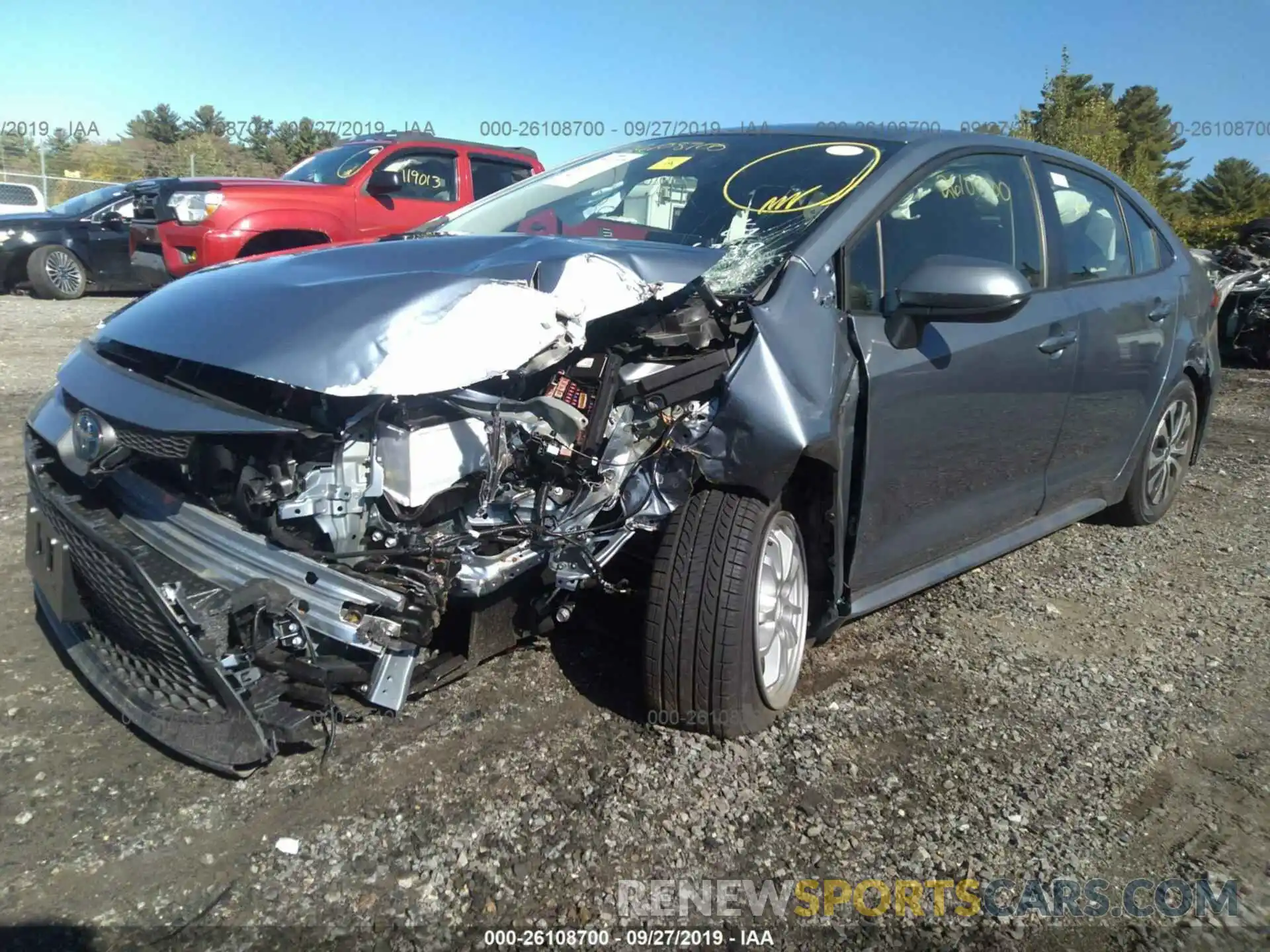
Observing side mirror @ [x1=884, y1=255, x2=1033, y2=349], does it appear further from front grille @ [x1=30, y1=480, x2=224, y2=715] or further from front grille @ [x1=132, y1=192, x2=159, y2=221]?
front grille @ [x1=132, y1=192, x2=159, y2=221]

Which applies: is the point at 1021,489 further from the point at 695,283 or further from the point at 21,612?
the point at 21,612

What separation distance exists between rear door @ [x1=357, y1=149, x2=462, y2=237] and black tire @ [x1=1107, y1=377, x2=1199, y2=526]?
21.0ft

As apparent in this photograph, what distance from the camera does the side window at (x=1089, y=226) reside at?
390 centimetres

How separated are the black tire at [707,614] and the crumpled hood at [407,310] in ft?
1.96

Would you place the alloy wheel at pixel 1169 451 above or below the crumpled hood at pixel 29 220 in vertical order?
below

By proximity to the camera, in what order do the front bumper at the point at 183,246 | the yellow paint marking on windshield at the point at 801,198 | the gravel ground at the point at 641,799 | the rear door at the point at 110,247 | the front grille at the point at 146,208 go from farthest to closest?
1. the rear door at the point at 110,247
2. the front grille at the point at 146,208
3. the front bumper at the point at 183,246
4. the yellow paint marking on windshield at the point at 801,198
5. the gravel ground at the point at 641,799

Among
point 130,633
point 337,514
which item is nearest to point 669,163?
point 337,514

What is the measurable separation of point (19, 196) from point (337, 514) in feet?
65.5

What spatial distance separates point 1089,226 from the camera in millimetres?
4082

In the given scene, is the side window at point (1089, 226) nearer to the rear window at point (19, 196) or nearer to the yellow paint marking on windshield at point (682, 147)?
the yellow paint marking on windshield at point (682, 147)

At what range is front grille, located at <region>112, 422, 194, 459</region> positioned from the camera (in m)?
2.40

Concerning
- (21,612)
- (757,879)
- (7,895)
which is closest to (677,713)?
(757,879)

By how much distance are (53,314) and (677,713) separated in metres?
10.7

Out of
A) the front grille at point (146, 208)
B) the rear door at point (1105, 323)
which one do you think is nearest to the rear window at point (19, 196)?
the front grille at point (146, 208)
